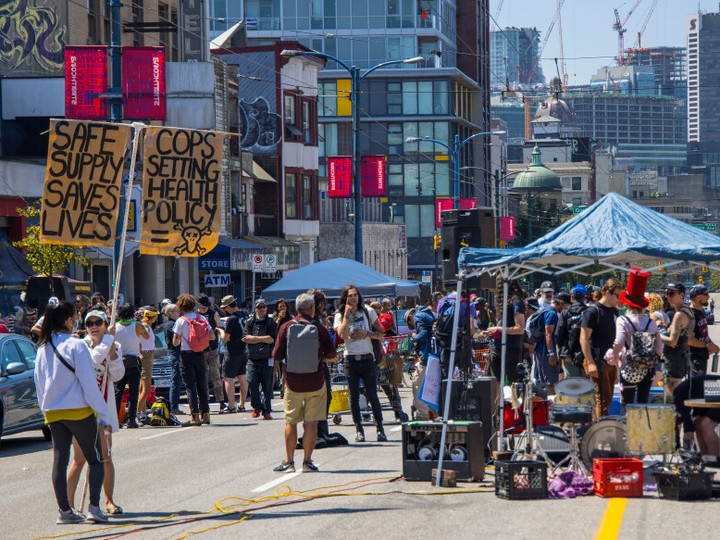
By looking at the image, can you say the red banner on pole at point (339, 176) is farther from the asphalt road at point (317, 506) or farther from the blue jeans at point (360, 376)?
the asphalt road at point (317, 506)

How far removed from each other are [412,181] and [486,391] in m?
86.1

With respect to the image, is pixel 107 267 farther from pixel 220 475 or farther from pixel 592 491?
pixel 592 491

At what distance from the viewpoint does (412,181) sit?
99.9 meters

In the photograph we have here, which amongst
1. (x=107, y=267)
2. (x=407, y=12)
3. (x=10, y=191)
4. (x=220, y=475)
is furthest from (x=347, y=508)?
(x=407, y=12)

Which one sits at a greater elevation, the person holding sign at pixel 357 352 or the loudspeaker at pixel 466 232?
the loudspeaker at pixel 466 232

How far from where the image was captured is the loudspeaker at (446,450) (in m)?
13.2

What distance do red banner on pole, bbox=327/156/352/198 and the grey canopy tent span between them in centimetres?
4100

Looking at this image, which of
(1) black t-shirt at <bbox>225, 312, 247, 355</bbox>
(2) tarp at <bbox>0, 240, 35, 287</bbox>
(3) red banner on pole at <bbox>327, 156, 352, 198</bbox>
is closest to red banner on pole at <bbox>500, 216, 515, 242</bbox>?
(3) red banner on pole at <bbox>327, 156, 352, 198</bbox>

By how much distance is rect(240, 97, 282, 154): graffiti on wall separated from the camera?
5909 centimetres

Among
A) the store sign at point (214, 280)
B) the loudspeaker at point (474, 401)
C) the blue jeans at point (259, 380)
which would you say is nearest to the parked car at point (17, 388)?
the blue jeans at point (259, 380)

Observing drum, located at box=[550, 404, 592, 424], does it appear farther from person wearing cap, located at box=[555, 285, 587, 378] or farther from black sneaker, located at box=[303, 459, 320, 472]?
person wearing cap, located at box=[555, 285, 587, 378]

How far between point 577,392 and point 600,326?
5.85ft

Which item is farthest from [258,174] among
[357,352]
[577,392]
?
[577,392]

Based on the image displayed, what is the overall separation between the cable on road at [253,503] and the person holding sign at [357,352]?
3.32 meters
